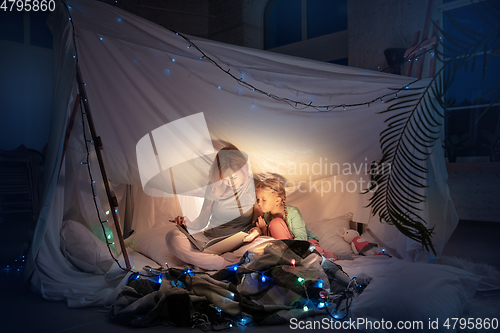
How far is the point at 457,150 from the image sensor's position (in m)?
4.05

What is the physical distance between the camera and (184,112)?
2414 mm

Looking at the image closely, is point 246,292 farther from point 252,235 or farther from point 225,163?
point 225,163

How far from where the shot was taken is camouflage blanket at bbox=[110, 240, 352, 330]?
5.21 ft

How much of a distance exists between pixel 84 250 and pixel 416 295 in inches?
74.5

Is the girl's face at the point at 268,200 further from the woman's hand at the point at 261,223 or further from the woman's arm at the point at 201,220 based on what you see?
the woman's arm at the point at 201,220

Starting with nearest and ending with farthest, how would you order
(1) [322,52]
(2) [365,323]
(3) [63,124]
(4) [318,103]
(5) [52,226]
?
(2) [365,323] < (3) [63,124] < (5) [52,226] < (4) [318,103] < (1) [322,52]

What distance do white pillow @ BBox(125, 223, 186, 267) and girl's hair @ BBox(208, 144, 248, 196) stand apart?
1.74ft

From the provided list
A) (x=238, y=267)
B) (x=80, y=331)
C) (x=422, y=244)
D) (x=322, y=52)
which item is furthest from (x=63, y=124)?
(x=322, y=52)

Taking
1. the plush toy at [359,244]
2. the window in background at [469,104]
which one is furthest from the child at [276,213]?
the window in background at [469,104]

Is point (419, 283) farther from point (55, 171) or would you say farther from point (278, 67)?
point (55, 171)

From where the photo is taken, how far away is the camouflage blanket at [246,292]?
159cm

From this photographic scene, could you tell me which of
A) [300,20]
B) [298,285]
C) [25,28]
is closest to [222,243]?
[298,285]

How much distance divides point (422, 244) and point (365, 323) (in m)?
1.11

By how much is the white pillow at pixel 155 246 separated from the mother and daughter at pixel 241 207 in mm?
208
